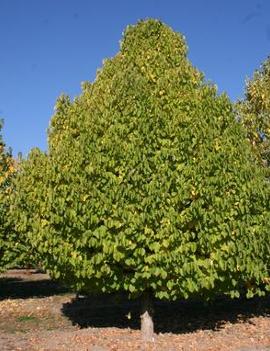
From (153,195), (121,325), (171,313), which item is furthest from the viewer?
(171,313)

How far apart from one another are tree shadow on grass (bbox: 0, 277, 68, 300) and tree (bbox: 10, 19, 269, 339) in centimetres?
1095

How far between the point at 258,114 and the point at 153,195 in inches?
295

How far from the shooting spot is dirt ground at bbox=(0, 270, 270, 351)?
11.6m

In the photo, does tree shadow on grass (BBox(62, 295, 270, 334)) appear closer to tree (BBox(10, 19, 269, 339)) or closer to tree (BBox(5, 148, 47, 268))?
tree (BBox(10, 19, 269, 339))

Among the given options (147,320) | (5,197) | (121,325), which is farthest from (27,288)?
(147,320)

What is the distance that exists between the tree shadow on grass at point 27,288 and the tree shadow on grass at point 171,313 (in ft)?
12.5

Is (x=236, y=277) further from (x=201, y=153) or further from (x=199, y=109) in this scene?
(x=199, y=109)

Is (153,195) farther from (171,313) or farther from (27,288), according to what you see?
(27,288)

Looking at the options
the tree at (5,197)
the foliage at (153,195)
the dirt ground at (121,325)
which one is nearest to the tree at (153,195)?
the foliage at (153,195)

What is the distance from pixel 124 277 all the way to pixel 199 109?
13.8 feet

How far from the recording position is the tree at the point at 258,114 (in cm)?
1569

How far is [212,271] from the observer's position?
10.7 meters

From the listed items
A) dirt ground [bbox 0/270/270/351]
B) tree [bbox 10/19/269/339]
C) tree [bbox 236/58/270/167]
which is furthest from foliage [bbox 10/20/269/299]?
tree [bbox 236/58/270/167]

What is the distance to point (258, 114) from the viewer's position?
1636 cm
